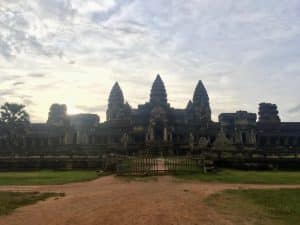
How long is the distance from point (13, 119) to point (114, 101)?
30.5 meters

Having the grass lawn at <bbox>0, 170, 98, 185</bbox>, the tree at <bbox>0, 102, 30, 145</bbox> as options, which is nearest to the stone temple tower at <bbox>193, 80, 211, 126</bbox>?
the tree at <bbox>0, 102, 30, 145</bbox>

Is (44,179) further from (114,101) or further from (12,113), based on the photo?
(114,101)

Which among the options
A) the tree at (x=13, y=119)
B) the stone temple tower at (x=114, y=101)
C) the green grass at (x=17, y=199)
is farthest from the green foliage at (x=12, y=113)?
the green grass at (x=17, y=199)

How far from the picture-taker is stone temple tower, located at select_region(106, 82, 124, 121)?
83.0 m

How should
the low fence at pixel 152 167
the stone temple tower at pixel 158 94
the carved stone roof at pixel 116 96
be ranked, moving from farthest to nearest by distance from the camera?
the carved stone roof at pixel 116 96, the stone temple tower at pixel 158 94, the low fence at pixel 152 167

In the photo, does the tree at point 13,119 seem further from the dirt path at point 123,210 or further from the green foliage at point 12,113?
the dirt path at point 123,210

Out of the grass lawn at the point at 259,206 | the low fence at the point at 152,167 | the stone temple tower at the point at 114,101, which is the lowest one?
the grass lawn at the point at 259,206

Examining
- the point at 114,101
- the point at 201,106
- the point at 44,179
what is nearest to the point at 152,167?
the point at 44,179

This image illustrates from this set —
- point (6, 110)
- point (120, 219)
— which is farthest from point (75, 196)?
point (6, 110)

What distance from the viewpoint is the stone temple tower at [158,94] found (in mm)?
77188

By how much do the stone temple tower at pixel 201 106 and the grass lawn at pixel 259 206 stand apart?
198 feet

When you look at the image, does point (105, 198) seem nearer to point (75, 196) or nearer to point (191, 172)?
point (75, 196)

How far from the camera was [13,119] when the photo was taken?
57.6 metres

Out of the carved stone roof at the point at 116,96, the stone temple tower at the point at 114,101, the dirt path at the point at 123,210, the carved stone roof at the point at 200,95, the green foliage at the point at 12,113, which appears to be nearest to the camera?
the dirt path at the point at 123,210
